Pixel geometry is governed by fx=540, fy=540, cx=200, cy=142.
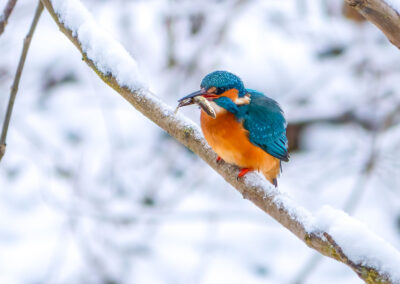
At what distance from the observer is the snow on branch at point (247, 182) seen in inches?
51.5

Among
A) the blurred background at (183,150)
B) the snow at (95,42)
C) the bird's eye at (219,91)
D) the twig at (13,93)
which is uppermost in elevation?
the blurred background at (183,150)

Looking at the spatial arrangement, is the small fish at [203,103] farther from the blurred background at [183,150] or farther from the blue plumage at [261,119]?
the blurred background at [183,150]

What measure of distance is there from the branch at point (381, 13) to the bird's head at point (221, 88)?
72cm

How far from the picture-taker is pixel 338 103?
5434 mm

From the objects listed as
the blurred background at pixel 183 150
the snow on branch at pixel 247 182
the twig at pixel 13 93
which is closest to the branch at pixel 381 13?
the snow on branch at pixel 247 182

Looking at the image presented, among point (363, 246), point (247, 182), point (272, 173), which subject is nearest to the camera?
point (363, 246)

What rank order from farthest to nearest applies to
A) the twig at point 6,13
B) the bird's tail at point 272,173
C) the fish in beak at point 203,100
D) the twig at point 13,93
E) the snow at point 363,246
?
1. the bird's tail at point 272,173
2. the fish in beak at point 203,100
3. the twig at point 6,13
4. the twig at point 13,93
5. the snow at point 363,246

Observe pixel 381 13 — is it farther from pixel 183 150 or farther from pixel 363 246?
pixel 183 150

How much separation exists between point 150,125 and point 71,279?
71.3 inches

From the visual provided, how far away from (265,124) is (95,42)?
84 cm

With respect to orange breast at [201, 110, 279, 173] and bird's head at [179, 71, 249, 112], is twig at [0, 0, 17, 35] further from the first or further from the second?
orange breast at [201, 110, 279, 173]

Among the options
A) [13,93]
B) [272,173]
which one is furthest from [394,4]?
[272,173]

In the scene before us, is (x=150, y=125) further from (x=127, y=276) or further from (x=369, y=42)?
(x=369, y=42)

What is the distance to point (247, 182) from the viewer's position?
1.92 m
